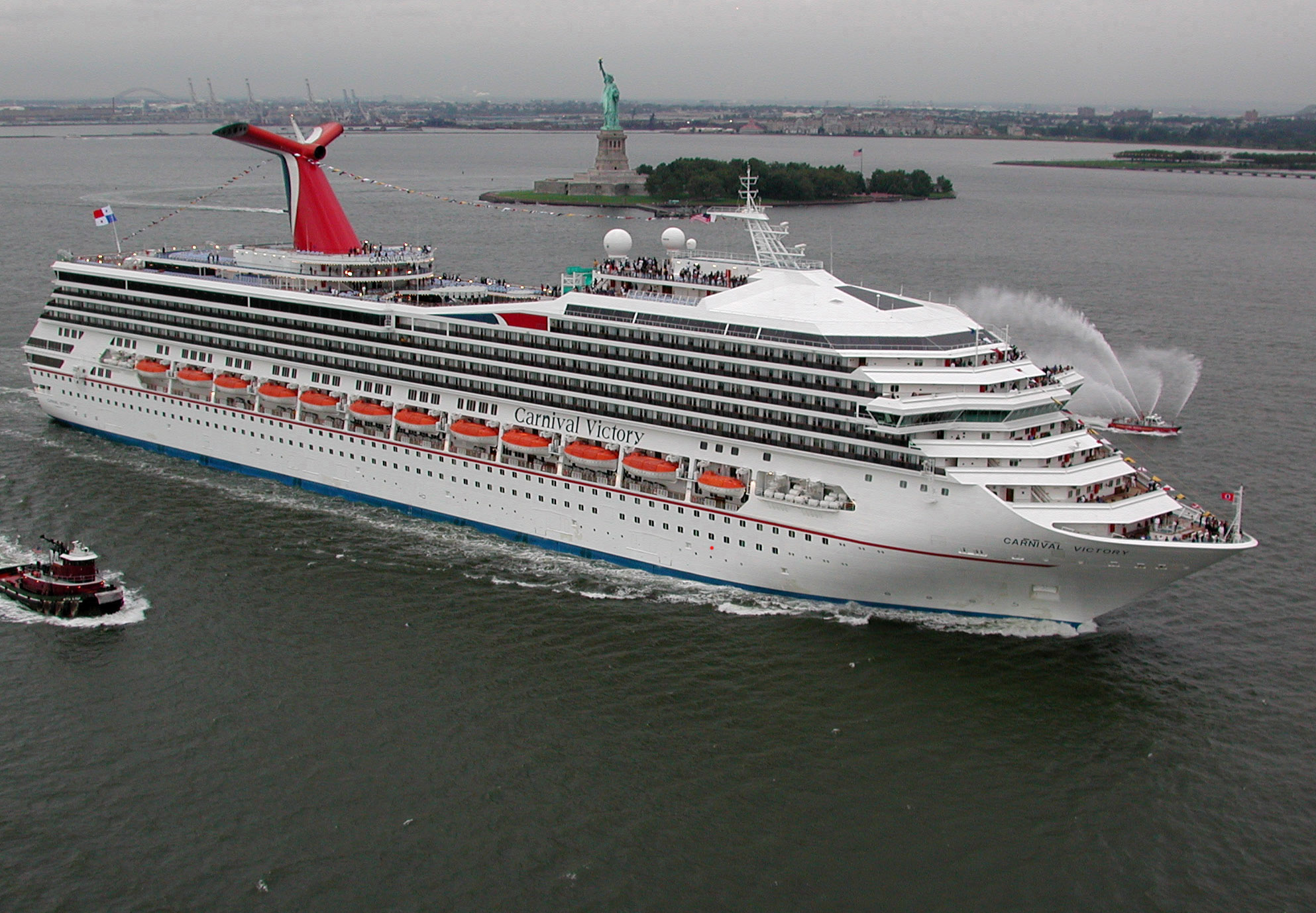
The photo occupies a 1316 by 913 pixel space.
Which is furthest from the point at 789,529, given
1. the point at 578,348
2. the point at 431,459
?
the point at 431,459

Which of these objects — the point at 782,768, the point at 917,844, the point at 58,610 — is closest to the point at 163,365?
the point at 58,610

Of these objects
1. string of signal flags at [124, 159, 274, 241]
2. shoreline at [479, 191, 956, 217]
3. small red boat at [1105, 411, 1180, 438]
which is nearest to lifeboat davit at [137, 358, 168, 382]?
string of signal flags at [124, 159, 274, 241]

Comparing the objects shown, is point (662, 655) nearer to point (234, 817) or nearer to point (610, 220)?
point (234, 817)

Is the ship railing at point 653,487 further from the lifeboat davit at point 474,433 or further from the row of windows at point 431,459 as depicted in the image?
the lifeboat davit at point 474,433

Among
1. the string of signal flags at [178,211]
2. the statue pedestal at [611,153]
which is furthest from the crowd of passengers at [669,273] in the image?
the statue pedestal at [611,153]

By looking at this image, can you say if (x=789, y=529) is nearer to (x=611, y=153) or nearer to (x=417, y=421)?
(x=417, y=421)
